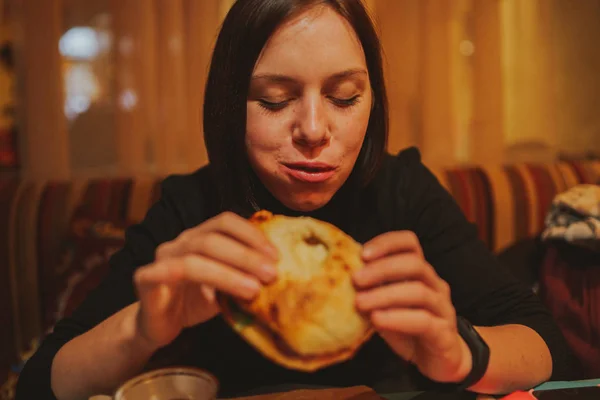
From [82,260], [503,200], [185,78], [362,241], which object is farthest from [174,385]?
[185,78]

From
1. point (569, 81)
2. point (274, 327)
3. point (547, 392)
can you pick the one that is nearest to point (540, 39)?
point (569, 81)

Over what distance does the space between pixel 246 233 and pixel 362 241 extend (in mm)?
588

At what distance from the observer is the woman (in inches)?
26.6

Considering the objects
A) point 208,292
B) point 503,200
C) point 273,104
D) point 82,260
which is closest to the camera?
point 208,292

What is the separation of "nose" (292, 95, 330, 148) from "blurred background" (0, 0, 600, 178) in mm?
1586

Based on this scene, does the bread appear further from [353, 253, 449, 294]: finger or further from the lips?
the lips

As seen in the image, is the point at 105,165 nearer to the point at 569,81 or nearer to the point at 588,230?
the point at 588,230

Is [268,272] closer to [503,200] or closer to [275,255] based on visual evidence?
[275,255]

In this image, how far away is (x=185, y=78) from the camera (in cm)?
246

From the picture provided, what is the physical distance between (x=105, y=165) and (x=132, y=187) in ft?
1.90

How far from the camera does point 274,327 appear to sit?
613mm

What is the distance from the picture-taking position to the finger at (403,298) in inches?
25.0

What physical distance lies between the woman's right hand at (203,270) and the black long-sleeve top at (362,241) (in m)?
0.32

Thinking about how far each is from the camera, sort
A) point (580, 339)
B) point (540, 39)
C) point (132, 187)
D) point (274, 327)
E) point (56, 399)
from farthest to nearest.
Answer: point (540, 39), point (132, 187), point (580, 339), point (56, 399), point (274, 327)
